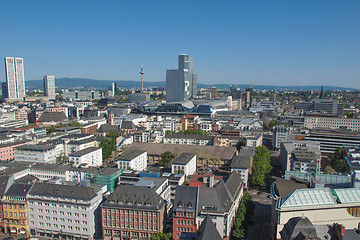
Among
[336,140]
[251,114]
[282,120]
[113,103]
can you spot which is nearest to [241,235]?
[336,140]

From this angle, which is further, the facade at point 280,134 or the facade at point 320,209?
the facade at point 280,134

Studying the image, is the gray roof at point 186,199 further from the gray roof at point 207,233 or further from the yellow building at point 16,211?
the yellow building at point 16,211

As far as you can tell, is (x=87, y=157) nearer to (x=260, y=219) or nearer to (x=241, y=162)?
(x=241, y=162)

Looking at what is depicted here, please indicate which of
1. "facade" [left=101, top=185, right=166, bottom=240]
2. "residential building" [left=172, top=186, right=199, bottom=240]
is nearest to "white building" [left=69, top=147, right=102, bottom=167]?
"facade" [left=101, top=185, right=166, bottom=240]

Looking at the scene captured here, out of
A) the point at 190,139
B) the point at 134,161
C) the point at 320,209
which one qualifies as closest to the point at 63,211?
the point at 134,161

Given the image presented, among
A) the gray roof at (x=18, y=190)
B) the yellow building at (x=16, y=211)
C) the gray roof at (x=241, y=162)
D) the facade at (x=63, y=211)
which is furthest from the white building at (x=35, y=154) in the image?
the gray roof at (x=241, y=162)

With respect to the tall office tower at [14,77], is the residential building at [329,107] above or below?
below
